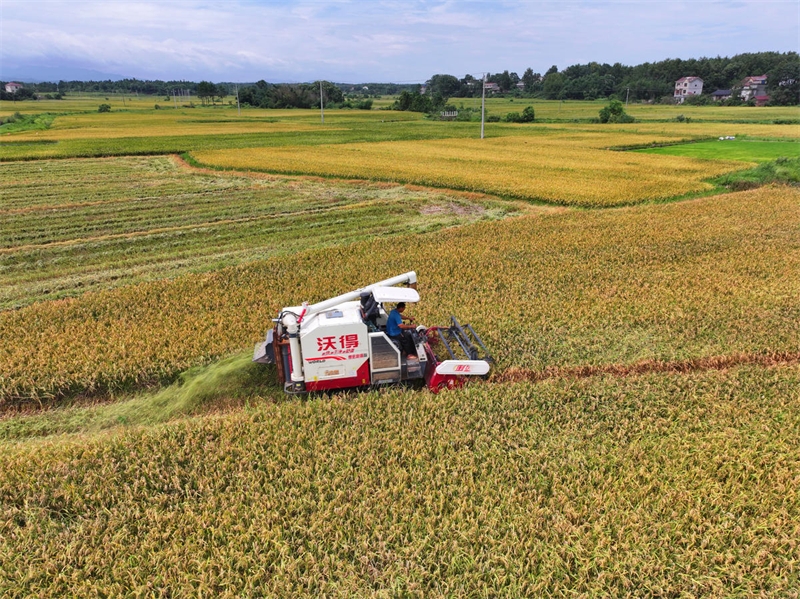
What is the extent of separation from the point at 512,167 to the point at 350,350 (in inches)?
1262

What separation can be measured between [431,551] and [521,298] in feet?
28.3

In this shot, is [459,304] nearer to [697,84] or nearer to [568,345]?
[568,345]

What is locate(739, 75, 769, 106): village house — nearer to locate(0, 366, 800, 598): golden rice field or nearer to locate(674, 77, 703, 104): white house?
locate(674, 77, 703, 104): white house

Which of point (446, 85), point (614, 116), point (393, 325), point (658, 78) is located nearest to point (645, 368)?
point (393, 325)

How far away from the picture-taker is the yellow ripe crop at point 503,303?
10.6m

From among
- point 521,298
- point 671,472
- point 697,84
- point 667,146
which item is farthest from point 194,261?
point 697,84

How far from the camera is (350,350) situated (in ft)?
28.2

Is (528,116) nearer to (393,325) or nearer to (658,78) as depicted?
(393,325)

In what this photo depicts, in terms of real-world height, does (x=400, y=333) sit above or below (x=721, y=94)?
below

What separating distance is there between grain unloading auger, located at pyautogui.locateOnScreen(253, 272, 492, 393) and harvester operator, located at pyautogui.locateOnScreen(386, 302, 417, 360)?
71 millimetres

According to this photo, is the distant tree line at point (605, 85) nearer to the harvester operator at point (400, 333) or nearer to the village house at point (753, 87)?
the village house at point (753, 87)

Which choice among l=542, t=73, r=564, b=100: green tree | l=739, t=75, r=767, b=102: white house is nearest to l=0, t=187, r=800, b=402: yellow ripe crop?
l=739, t=75, r=767, b=102: white house

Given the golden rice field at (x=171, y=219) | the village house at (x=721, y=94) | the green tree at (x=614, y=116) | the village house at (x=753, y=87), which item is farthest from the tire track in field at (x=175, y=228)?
the village house at (x=721, y=94)

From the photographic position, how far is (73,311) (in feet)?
42.6
